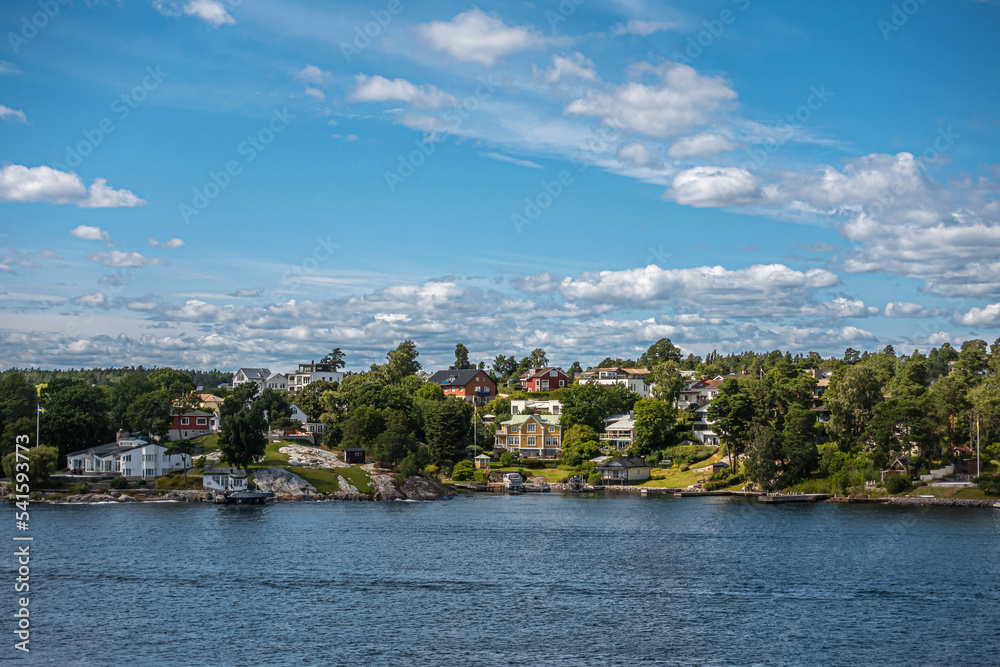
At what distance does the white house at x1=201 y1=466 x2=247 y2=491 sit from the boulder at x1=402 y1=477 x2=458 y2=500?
20.9 m

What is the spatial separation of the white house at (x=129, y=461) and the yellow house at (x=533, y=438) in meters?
54.4

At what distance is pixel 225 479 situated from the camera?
101812mm

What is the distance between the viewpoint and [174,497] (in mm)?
99250

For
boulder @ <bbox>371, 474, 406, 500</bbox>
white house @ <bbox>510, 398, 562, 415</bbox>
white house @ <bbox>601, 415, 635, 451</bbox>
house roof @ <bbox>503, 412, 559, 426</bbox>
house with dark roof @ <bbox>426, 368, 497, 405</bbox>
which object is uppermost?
house with dark roof @ <bbox>426, 368, 497, 405</bbox>

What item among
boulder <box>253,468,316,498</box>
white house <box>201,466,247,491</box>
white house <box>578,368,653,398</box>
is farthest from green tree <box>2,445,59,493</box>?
white house <box>578,368,653,398</box>

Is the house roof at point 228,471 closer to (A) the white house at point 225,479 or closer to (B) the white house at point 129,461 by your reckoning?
(A) the white house at point 225,479

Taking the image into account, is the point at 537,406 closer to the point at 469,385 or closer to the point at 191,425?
the point at 469,385

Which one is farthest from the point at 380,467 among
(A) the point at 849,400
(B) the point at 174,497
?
(A) the point at 849,400

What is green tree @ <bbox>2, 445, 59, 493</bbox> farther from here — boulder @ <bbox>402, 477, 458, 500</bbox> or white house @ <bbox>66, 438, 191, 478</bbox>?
boulder @ <bbox>402, 477, 458, 500</bbox>

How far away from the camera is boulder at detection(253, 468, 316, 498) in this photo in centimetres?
10225

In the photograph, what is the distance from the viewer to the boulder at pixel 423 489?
10675 cm

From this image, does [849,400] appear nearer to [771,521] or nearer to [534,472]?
[771,521]

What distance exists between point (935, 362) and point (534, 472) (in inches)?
4827

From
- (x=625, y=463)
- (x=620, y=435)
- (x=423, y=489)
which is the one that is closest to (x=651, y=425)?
(x=625, y=463)
